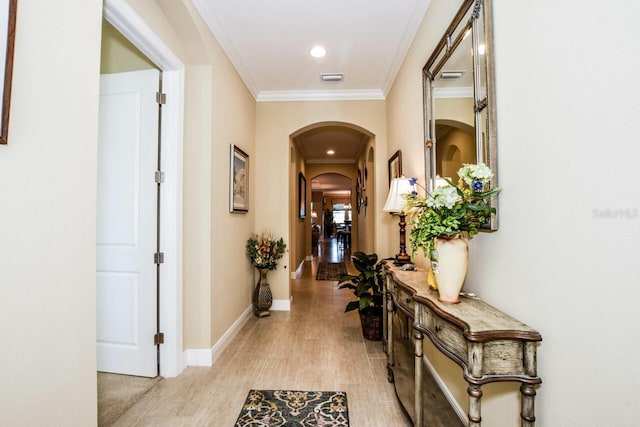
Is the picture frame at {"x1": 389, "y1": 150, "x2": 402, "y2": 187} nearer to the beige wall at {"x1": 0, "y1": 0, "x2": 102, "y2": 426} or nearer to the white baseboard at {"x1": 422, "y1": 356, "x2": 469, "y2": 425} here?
the white baseboard at {"x1": 422, "y1": 356, "x2": 469, "y2": 425}

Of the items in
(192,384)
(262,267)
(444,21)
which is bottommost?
(192,384)

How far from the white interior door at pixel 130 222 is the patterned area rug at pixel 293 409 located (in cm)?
95

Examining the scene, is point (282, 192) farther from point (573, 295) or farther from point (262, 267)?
point (573, 295)

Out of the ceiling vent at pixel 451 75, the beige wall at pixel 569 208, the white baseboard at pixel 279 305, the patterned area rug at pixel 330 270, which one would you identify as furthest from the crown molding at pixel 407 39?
the patterned area rug at pixel 330 270

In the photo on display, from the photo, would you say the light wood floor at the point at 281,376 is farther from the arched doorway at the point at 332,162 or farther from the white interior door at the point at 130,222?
the arched doorway at the point at 332,162

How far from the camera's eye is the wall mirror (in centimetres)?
136

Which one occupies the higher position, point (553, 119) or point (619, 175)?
point (553, 119)

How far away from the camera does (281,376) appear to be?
7.63ft

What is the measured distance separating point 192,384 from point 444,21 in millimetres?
3218

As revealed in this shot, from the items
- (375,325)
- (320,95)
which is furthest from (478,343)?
(320,95)

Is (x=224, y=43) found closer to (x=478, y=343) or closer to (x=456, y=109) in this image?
(x=456, y=109)

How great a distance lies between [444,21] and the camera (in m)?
1.98

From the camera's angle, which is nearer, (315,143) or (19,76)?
(19,76)

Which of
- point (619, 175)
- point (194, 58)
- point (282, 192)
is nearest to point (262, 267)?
point (282, 192)
